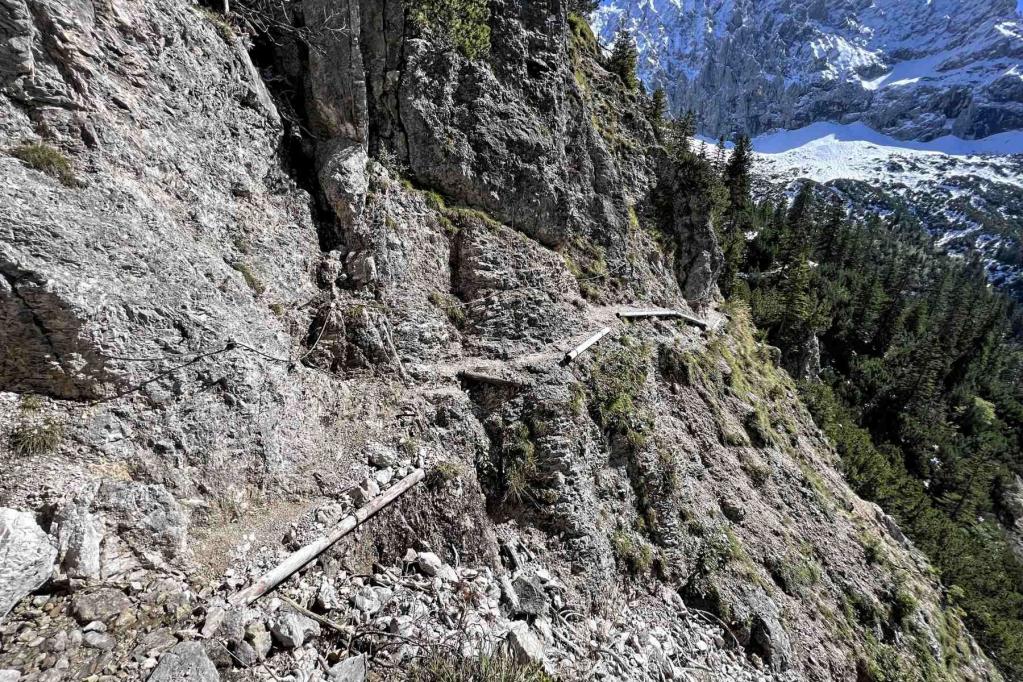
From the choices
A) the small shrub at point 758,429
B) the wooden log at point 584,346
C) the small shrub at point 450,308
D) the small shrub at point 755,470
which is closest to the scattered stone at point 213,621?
the small shrub at point 450,308

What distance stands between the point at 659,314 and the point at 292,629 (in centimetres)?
1948

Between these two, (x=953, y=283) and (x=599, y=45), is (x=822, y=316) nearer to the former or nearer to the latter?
(x=599, y=45)

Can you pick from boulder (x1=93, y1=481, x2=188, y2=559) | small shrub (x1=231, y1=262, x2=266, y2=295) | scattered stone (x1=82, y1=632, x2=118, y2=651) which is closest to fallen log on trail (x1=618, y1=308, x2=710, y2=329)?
small shrub (x1=231, y1=262, x2=266, y2=295)

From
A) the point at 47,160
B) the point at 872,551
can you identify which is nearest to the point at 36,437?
the point at 47,160

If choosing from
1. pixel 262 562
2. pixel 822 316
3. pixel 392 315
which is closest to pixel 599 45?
pixel 392 315

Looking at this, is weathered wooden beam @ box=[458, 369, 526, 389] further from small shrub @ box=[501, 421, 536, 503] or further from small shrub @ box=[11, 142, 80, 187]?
small shrub @ box=[11, 142, 80, 187]

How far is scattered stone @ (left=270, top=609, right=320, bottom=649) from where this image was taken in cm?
707

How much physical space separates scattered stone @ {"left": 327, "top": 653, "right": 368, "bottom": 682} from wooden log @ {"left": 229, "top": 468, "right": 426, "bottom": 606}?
1679mm

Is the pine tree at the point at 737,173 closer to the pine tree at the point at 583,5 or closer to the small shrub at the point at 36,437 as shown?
the pine tree at the point at 583,5

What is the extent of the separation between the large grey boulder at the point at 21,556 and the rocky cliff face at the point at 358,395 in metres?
0.04

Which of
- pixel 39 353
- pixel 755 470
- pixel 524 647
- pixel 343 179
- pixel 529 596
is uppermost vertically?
pixel 343 179

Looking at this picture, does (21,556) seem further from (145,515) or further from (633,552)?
(633,552)

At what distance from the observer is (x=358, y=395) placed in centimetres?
1166

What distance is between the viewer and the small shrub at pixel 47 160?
25.4 feet
